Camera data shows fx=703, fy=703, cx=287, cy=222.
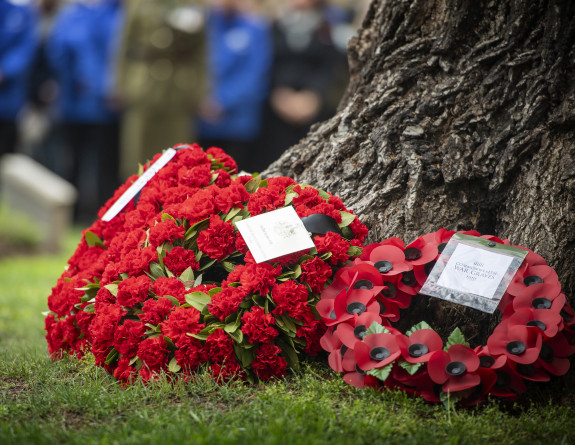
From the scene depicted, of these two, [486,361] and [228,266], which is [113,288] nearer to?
[228,266]

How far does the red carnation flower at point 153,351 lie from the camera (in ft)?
9.45

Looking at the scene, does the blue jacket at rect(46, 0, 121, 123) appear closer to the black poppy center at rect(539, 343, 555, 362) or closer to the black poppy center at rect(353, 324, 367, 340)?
the black poppy center at rect(353, 324, 367, 340)

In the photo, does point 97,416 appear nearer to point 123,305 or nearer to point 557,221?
point 123,305

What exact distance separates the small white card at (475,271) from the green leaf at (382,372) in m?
0.47

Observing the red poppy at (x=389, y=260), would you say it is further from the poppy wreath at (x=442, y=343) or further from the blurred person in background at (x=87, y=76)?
the blurred person in background at (x=87, y=76)

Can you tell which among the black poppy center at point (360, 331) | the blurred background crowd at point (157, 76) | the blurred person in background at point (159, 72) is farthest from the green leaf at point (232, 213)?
the blurred background crowd at point (157, 76)

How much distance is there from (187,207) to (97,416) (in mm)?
1023

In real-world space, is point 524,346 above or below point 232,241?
below

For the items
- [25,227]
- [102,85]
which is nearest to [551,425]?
[25,227]

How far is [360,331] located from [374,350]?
13cm

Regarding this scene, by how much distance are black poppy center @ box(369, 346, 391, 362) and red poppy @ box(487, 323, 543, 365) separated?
0.41 meters

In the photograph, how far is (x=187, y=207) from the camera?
3203 millimetres

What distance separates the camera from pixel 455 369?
8.67 ft

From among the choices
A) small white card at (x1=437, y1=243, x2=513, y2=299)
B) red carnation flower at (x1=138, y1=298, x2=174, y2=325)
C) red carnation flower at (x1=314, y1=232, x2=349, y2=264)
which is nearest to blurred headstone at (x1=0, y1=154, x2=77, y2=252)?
red carnation flower at (x1=138, y1=298, x2=174, y2=325)
